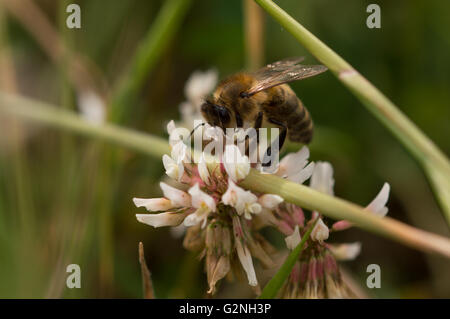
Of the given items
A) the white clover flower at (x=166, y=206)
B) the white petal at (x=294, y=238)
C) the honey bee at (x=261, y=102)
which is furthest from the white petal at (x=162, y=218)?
the honey bee at (x=261, y=102)

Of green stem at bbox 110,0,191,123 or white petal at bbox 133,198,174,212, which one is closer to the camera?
white petal at bbox 133,198,174,212

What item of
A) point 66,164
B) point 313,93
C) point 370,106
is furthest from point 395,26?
point 370,106

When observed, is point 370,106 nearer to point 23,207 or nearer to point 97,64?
point 23,207

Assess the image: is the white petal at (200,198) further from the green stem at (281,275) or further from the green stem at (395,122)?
the green stem at (395,122)

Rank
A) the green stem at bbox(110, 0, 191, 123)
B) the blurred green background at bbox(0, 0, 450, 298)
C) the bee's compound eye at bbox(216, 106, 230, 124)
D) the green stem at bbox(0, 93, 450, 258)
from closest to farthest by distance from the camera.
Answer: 1. the green stem at bbox(0, 93, 450, 258)
2. the bee's compound eye at bbox(216, 106, 230, 124)
3. the green stem at bbox(110, 0, 191, 123)
4. the blurred green background at bbox(0, 0, 450, 298)

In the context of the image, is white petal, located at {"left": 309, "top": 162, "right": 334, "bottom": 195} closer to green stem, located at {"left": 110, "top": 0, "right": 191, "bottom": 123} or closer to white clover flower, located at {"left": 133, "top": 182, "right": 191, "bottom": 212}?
white clover flower, located at {"left": 133, "top": 182, "right": 191, "bottom": 212}

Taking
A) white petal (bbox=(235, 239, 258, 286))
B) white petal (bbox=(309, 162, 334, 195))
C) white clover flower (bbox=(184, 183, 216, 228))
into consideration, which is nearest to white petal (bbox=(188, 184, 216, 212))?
white clover flower (bbox=(184, 183, 216, 228))
